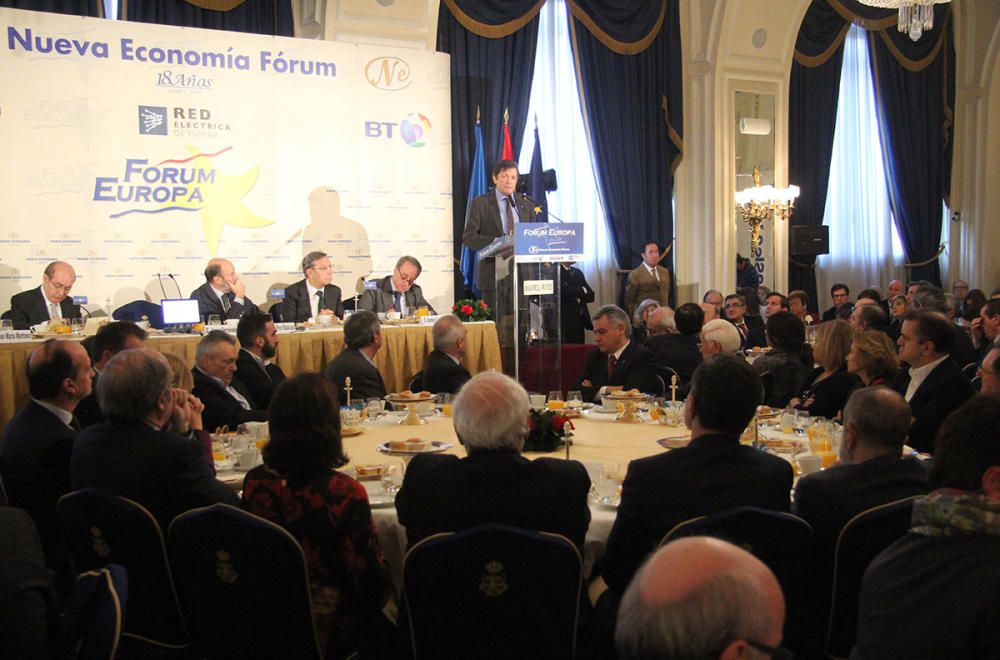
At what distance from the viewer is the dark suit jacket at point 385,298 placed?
8883 millimetres

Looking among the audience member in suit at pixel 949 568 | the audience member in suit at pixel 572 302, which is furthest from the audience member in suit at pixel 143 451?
the audience member in suit at pixel 572 302

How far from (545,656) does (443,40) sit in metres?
9.00

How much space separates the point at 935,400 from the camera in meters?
4.19

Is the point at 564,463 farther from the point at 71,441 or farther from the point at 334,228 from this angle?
the point at 334,228

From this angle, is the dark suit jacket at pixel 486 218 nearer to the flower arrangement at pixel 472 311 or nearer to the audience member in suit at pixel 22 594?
the flower arrangement at pixel 472 311

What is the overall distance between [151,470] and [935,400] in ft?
10.6

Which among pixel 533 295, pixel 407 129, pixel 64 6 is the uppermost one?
pixel 64 6

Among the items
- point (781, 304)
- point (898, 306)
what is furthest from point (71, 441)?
point (898, 306)

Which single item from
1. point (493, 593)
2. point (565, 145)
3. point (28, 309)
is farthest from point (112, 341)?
point (565, 145)

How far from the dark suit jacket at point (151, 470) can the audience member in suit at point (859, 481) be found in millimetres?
1704

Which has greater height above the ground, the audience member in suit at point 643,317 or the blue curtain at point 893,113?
the blue curtain at point 893,113

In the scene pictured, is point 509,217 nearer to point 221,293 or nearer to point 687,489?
point 221,293

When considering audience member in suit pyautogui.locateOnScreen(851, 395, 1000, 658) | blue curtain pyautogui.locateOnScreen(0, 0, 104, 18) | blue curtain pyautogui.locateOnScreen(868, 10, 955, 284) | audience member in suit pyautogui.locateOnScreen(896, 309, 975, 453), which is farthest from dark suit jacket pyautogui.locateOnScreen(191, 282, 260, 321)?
blue curtain pyautogui.locateOnScreen(868, 10, 955, 284)

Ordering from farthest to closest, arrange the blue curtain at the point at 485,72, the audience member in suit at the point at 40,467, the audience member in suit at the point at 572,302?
the blue curtain at the point at 485,72 < the audience member in suit at the point at 572,302 < the audience member in suit at the point at 40,467
